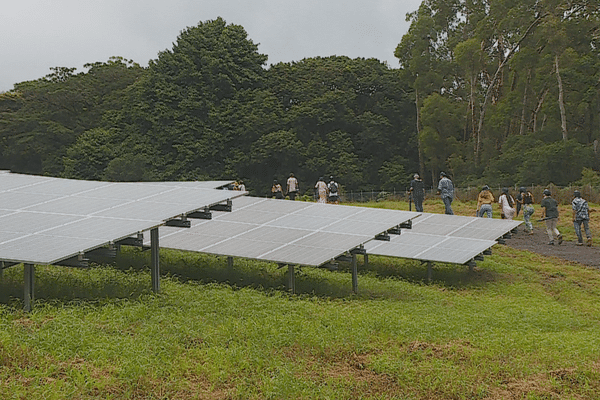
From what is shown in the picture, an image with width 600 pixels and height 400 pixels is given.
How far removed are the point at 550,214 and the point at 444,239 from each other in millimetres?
6036

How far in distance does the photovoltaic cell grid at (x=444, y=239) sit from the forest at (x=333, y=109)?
2515 cm

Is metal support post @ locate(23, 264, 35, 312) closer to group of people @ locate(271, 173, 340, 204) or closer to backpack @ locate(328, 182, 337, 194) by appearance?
group of people @ locate(271, 173, 340, 204)

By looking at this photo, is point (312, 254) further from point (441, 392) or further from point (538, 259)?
point (538, 259)

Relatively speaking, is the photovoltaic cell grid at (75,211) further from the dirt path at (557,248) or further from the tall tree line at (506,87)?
the tall tree line at (506,87)

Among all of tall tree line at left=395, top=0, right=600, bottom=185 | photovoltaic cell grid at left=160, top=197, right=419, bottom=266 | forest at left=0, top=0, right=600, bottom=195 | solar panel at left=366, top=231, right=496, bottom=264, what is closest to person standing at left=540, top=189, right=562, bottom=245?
solar panel at left=366, top=231, right=496, bottom=264

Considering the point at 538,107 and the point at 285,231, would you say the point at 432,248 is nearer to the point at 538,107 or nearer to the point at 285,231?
the point at 285,231

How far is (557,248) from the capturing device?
21.5 meters

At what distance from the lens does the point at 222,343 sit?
9203 millimetres

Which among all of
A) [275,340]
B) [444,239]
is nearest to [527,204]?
[444,239]

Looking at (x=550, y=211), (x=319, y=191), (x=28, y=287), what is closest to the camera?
(x=28, y=287)

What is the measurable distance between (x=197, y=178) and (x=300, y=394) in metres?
41.5

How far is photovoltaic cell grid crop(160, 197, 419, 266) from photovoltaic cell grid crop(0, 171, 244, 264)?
3.72ft

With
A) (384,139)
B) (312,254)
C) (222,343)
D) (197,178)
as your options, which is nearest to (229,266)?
(312,254)

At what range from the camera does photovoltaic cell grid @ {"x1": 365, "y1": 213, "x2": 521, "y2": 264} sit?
52.1 ft
